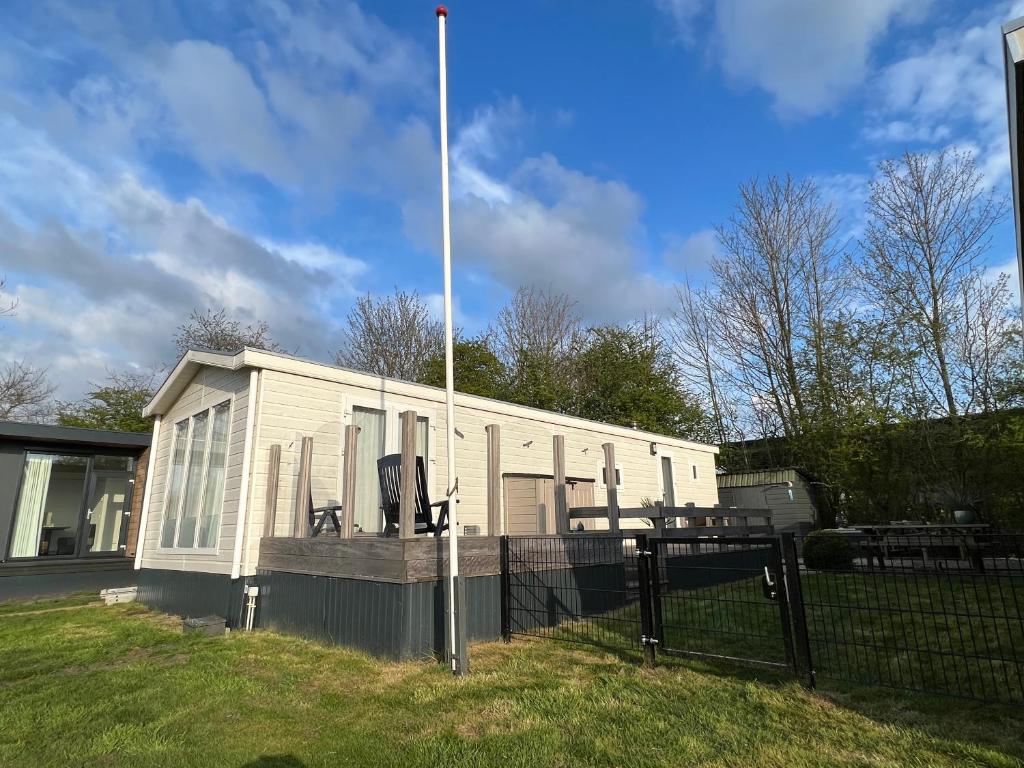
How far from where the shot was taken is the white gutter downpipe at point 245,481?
20.3 feet

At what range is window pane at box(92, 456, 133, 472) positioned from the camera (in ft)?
36.2

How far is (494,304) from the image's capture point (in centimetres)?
2247

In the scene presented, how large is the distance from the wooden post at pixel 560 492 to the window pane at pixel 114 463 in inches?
396

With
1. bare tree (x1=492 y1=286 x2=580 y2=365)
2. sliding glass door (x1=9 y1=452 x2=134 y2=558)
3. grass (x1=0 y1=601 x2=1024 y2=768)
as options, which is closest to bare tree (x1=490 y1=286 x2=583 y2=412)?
bare tree (x1=492 y1=286 x2=580 y2=365)

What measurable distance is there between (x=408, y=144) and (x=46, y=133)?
9.44m

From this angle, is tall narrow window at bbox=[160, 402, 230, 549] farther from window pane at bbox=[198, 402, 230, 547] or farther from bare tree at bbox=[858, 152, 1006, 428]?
bare tree at bbox=[858, 152, 1006, 428]

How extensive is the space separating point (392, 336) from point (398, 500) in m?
17.1

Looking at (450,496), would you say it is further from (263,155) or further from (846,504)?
(846,504)

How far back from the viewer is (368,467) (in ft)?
22.7

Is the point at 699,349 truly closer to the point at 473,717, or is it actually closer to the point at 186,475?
the point at 186,475

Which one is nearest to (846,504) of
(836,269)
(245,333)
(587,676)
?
A: (836,269)

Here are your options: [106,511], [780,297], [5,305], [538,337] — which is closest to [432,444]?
[106,511]

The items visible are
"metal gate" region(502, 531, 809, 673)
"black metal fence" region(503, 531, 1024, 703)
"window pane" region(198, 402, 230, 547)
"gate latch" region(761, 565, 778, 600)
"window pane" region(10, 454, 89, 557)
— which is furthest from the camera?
"window pane" region(10, 454, 89, 557)

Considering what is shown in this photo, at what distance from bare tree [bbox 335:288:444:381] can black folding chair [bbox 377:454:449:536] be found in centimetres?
1588
